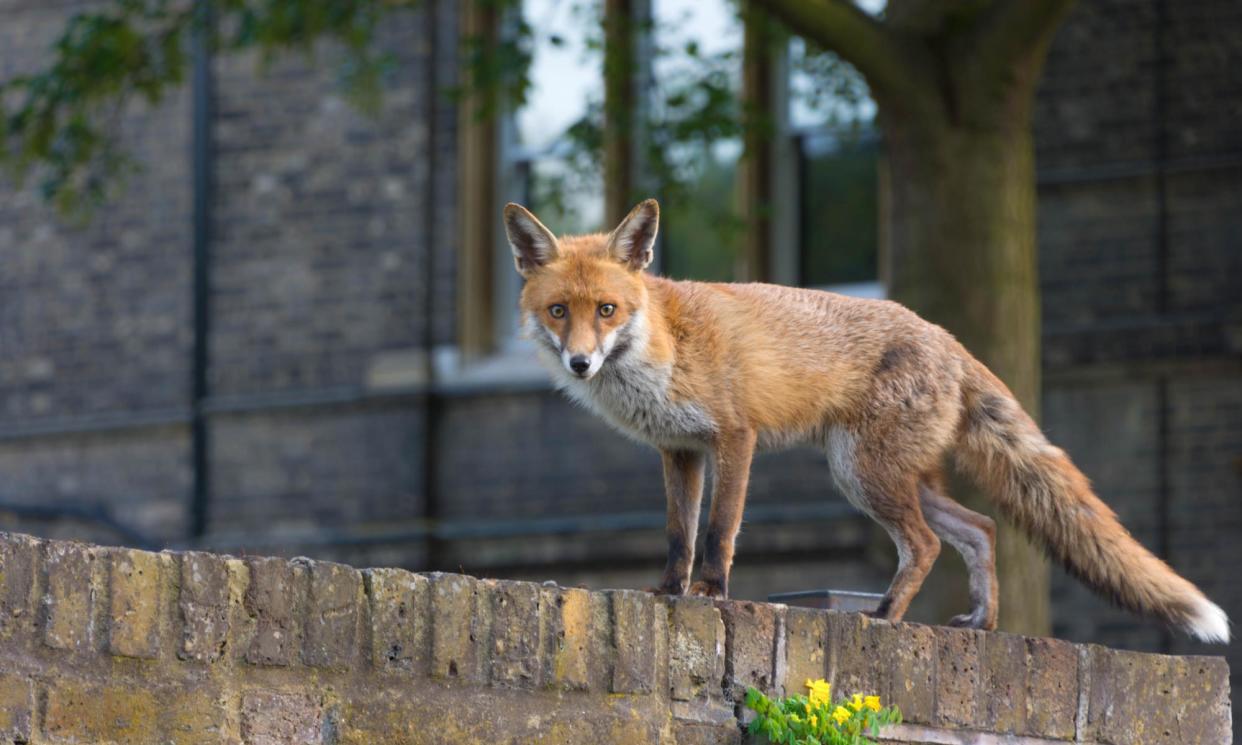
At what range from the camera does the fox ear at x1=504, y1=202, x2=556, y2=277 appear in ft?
21.5

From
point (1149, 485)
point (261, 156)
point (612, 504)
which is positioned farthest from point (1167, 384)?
point (261, 156)

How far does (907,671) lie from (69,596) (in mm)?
2610

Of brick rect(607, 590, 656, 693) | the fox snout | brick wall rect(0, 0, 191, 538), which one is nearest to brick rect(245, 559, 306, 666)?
brick rect(607, 590, 656, 693)

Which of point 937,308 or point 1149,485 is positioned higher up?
point 937,308

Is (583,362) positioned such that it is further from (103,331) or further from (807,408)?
(103,331)

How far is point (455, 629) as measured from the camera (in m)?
5.31

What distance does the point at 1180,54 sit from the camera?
14.6 metres

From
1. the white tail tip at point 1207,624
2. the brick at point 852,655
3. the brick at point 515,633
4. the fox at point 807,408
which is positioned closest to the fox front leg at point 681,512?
the fox at point 807,408

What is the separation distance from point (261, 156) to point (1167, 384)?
772cm

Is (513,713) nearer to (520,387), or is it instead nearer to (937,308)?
(937,308)

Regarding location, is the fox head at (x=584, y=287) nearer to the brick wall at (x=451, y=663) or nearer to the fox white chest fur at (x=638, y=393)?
the fox white chest fur at (x=638, y=393)

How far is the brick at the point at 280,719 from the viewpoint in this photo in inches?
195

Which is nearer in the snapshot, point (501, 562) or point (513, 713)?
point (513, 713)

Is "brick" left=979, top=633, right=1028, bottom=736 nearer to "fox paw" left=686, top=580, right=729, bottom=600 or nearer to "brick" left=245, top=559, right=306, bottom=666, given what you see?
"fox paw" left=686, top=580, right=729, bottom=600
